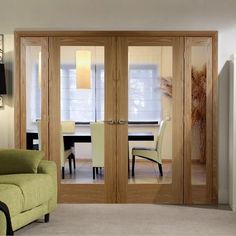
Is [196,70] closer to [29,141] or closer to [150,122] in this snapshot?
[150,122]

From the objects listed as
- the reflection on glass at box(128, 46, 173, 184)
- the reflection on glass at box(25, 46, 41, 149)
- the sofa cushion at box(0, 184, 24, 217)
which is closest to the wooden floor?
the reflection on glass at box(128, 46, 173, 184)

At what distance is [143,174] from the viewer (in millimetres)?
5395

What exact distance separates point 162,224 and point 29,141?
1.88m

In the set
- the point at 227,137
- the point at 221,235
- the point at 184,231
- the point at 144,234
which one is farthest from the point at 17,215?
the point at 227,137

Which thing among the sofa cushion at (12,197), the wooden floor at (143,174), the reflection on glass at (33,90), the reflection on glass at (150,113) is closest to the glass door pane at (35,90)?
the reflection on glass at (33,90)

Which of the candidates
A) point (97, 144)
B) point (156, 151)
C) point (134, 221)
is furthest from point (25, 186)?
point (156, 151)

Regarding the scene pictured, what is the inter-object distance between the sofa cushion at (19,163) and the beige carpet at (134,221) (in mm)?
531

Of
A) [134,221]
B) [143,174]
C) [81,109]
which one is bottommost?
[134,221]

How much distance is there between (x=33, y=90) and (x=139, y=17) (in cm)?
146

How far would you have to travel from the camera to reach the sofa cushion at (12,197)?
378 centimetres

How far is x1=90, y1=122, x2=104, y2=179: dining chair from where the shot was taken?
540cm

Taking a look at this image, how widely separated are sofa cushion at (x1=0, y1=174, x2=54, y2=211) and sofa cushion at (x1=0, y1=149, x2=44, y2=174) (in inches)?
5.3

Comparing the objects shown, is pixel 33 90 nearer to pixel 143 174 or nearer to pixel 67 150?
pixel 67 150

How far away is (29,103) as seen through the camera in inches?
214
